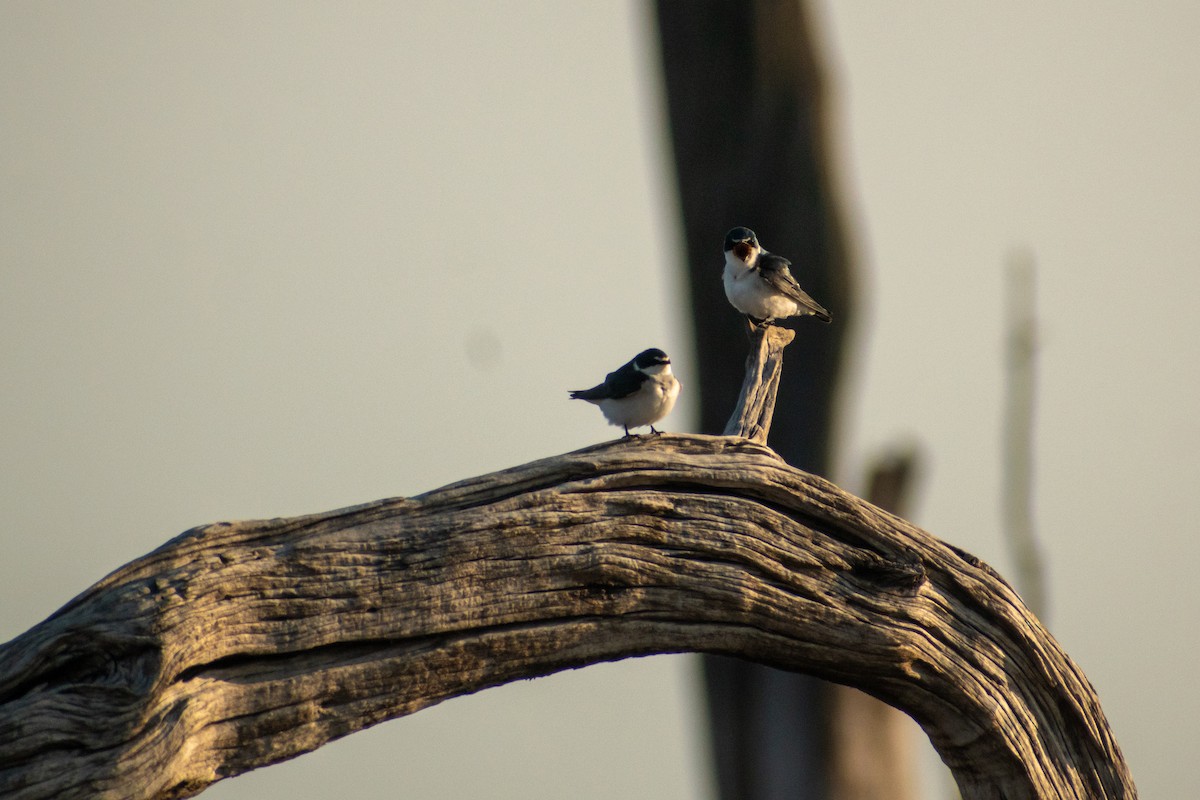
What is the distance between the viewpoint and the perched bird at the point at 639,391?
6.20 meters

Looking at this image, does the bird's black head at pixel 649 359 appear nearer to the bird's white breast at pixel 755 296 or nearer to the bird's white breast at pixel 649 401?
the bird's white breast at pixel 649 401

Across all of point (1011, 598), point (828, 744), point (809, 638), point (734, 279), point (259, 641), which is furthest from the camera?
point (828, 744)

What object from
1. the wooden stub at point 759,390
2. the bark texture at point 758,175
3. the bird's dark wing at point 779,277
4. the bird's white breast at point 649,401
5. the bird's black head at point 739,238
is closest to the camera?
the wooden stub at point 759,390

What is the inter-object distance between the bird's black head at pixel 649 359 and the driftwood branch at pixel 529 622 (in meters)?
0.89

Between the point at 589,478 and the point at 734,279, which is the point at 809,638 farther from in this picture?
the point at 734,279

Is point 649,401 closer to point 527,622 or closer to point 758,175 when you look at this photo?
point 527,622

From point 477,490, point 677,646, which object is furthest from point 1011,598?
point 477,490

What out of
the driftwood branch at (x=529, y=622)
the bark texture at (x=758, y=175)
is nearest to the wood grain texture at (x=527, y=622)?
the driftwood branch at (x=529, y=622)

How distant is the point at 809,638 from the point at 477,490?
1.26 metres

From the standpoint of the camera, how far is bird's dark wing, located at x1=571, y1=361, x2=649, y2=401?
245 inches

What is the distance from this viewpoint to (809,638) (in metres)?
4.85

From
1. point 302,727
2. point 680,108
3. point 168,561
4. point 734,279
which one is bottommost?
point 302,727

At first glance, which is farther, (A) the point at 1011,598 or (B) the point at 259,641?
(A) the point at 1011,598

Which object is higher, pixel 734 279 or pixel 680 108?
pixel 680 108
